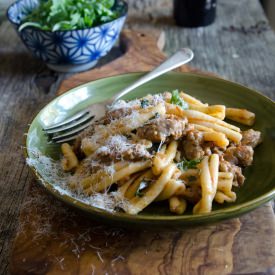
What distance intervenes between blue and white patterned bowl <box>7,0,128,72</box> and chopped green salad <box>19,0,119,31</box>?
0.25ft

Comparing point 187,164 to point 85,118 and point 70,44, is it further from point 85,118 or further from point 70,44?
point 70,44

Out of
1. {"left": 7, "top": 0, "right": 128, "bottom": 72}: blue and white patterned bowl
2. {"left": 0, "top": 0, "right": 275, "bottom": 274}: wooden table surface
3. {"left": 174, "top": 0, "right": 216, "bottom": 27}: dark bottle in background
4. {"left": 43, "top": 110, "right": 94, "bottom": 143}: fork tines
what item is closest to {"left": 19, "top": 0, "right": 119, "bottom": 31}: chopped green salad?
{"left": 7, "top": 0, "right": 128, "bottom": 72}: blue and white patterned bowl

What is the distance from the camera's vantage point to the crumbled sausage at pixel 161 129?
4.14 feet

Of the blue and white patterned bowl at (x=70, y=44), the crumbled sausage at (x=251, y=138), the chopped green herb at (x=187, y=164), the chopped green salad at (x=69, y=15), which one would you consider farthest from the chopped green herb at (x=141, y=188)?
the chopped green salad at (x=69, y=15)

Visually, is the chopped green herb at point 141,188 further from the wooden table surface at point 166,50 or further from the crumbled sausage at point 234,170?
the wooden table surface at point 166,50

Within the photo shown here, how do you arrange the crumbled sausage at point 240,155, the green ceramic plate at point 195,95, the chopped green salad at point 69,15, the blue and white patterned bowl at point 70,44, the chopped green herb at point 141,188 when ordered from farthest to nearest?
the chopped green salad at point 69,15
the blue and white patterned bowl at point 70,44
the crumbled sausage at point 240,155
the chopped green herb at point 141,188
the green ceramic plate at point 195,95

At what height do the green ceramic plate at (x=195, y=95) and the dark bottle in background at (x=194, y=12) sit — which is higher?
the green ceramic plate at (x=195, y=95)

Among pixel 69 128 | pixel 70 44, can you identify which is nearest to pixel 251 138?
pixel 69 128

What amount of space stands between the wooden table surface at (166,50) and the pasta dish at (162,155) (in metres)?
0.27

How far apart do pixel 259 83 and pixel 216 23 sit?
2.36 feet

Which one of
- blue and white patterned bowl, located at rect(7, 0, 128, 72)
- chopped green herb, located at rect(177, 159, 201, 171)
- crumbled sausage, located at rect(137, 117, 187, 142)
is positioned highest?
crumbled sausage, located at rect(137, 117, 187, 142)

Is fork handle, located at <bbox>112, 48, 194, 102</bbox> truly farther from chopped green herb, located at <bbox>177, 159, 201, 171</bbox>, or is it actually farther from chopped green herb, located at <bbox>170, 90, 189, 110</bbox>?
chopped green herb, located at <bbox>177, 159, 201, 171</bbox>

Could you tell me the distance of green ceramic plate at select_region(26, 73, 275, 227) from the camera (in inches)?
41.2

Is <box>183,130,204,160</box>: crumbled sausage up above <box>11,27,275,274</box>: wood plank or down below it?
above
